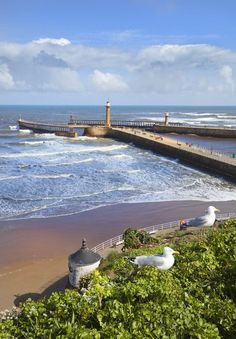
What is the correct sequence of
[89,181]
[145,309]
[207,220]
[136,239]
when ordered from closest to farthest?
[145,309] → [136,239] → [207,220] → [89,181]

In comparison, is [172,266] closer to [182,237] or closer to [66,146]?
[182,237]

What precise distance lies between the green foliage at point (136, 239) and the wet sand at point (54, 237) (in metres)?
2.23

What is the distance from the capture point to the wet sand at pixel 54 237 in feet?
42.2

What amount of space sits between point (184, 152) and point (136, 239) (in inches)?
1054

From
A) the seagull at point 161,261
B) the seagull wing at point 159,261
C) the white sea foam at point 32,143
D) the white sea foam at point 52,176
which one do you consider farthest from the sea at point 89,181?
the seagull wing at point 159,261

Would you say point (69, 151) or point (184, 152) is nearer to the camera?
point (184, 152)

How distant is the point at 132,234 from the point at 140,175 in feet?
60.0

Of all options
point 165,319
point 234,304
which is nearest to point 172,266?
point 234,304

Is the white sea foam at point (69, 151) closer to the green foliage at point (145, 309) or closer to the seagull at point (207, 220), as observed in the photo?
the seagull at point (207, 220)

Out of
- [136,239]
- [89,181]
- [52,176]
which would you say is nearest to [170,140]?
[52,176]

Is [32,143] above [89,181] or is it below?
above

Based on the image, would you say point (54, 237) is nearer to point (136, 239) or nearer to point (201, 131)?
point (136, 239)

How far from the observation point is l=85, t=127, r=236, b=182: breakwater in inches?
1242

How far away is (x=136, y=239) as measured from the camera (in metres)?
13.1
